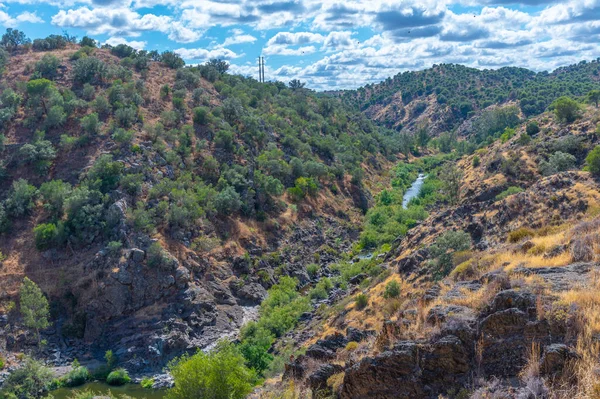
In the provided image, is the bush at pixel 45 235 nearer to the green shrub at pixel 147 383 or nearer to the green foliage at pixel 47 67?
the green shrub at pixel 147 383

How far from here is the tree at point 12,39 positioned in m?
58.2

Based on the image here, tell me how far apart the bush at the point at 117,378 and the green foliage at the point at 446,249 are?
19.2 meters

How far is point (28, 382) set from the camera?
26938 mm

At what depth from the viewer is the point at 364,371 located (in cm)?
1252

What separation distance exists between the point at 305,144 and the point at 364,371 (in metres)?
53.6

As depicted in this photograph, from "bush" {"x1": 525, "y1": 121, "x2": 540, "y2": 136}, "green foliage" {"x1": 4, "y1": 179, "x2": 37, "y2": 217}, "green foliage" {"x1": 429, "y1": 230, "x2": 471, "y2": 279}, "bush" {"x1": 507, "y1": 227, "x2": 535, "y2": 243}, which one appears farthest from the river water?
"green foliage" {"x1": 4, "y1": 179, "x2": 37, "y2": 217}

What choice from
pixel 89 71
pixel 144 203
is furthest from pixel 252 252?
pixel 89 71

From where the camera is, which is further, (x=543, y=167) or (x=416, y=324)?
(x=543, y=167)

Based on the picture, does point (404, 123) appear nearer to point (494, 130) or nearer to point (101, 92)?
point (494, 130)

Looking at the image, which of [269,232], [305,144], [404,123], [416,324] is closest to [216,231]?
[269,232]

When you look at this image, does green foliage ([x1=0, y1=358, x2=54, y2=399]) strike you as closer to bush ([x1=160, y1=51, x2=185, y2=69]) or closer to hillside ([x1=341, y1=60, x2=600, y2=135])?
bush ([x1=160, y1=51, x2=185, y2=69])

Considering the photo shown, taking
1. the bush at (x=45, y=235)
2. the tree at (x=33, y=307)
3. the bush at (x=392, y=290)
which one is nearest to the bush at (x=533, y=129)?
the bush at (x=392, y=290)

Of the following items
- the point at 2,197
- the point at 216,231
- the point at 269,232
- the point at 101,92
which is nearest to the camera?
the point at 2,197

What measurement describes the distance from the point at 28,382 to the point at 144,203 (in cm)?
1590
